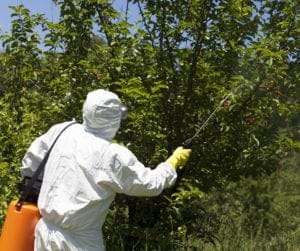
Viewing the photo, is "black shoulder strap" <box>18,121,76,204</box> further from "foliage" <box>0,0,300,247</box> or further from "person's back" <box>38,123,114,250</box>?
"foliage" <box>0,0,300,247</box>

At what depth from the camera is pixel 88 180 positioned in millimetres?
2871

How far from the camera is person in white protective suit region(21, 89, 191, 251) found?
112 inches

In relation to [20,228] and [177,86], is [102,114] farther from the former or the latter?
[177,86]

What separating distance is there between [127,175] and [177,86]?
203 cm

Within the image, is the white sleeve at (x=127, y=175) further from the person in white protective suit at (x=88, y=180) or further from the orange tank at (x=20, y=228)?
the orange tank at (x=20, y=228)

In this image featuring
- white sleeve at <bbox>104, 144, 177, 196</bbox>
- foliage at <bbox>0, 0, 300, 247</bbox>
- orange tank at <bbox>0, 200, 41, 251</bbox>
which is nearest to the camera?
white sleeve at <bbox>104, 144, 177, 196</bbox>

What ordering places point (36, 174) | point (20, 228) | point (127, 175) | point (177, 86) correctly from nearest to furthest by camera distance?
point (127, 175)
point (20, 228)
point (36, 174)
point (177, 86)

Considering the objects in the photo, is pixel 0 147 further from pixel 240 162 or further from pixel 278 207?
pixel 278 207

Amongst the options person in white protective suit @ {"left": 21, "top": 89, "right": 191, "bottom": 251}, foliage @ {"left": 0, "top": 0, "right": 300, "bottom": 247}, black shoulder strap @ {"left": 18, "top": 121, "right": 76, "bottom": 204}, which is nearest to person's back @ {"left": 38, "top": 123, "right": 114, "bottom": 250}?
person in white protective suit @ {"left": 21, "top": 89, "right": 191, "bottom": 251}

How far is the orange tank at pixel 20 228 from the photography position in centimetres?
301

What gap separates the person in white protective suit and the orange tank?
50mm

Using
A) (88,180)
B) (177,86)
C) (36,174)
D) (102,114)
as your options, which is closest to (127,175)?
(88,180)

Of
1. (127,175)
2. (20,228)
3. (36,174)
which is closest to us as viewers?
(127,175)

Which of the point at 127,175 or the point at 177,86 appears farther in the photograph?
the point at 177,86
